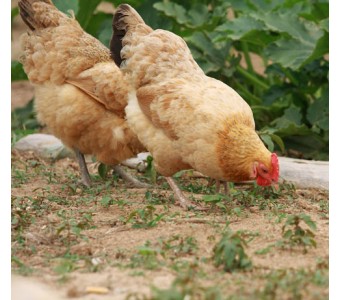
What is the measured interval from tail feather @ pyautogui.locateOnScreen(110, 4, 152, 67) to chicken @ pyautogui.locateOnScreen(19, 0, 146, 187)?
0.15 metres

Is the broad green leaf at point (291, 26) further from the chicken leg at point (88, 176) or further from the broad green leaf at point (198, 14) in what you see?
the chicken leg at point (88, 176)

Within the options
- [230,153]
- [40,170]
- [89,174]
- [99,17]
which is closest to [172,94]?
[230,153]

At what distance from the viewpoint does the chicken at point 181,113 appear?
5367 mm

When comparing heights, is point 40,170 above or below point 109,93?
below

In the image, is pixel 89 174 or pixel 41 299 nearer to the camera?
pixel 41 299

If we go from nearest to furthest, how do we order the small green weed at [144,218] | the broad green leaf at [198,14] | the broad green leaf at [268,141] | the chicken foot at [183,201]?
1. the small green weed at [144,218]
2. the chicken foot at [183,201]
3. the broad green leaf at [268,141]
4. the broad green leaf at [198,14]

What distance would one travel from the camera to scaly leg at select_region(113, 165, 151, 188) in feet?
22.2

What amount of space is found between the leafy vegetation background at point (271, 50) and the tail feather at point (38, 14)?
4.88ft

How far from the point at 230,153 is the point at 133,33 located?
157 centimetres

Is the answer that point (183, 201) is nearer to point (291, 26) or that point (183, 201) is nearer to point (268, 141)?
point (268, 141)

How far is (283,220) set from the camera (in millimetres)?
5125

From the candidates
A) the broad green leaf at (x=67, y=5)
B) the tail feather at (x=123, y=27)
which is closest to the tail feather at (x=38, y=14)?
the tail feather at (x=123, y=27)

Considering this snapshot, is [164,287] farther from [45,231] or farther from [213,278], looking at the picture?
[45,231]

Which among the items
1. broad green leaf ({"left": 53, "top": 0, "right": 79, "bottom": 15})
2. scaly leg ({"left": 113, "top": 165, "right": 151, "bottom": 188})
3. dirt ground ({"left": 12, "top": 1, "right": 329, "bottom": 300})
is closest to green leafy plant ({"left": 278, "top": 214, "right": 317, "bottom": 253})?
dirt ground ({"left": 12, "top": 1, "right": 329, "bottom": 300})
